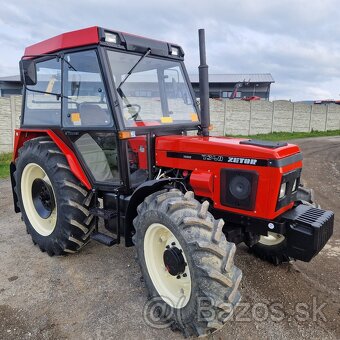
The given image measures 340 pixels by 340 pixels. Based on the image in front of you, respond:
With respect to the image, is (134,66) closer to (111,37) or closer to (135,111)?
(111,37)

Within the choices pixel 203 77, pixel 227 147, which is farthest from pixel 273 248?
pixel 203 77

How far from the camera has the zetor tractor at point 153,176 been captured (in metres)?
2.68

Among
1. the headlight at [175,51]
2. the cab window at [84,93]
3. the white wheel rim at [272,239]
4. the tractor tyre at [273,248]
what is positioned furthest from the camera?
the headlight at [175,51]

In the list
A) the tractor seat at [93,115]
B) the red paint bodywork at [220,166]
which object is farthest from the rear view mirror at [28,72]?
the red paint bodywork at [220,166]

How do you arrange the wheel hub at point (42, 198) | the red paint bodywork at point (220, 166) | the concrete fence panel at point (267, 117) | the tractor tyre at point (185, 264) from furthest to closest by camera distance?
the concrete fence panel at point (267, 117)
the wheel hub at point (42, 198)
the red paint bodywork at point (220, 166)
the tractor tyre at point (185, 264)

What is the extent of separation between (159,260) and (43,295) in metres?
1.19

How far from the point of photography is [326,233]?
2912 millimetres

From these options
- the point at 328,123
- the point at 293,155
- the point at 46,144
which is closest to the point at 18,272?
the point at 46,144

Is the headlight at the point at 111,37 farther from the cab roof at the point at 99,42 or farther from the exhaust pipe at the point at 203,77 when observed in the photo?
the exhaust pipe at the point at 203,77

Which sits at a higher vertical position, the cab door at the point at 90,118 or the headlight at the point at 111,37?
the headlight at the point at 111,37

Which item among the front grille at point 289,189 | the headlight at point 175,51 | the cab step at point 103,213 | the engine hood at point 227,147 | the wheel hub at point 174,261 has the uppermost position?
the headlight at point 175,51

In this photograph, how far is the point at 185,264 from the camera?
2.77 m

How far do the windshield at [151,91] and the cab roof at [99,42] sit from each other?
9 cm

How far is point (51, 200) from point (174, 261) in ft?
6.46
